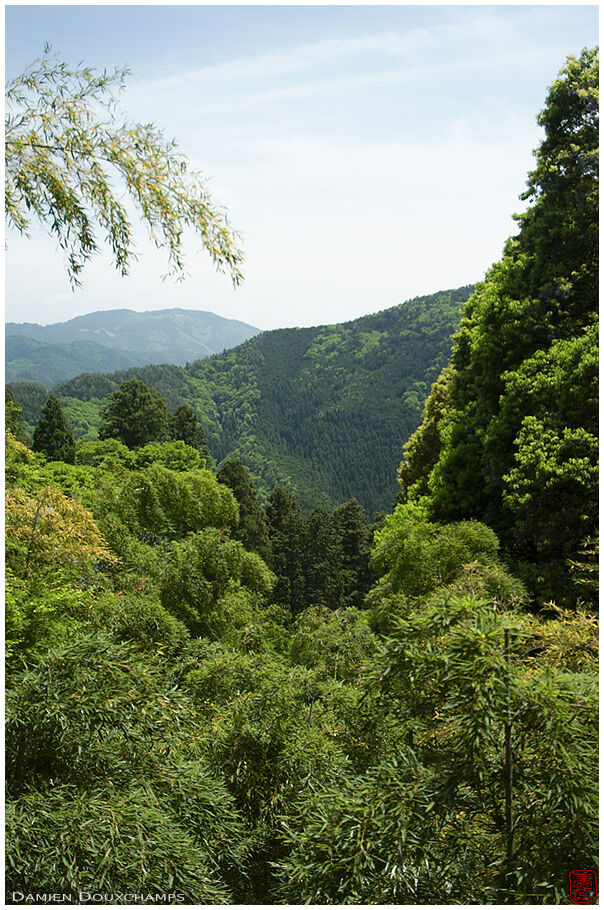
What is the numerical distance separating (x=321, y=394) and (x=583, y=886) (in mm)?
93211

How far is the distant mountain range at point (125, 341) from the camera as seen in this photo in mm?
127062

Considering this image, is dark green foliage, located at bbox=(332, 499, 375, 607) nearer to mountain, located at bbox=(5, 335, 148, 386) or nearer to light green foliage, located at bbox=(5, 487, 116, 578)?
light green foliage, located at bbox=(5, 487, 116, 578)

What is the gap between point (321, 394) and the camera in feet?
311

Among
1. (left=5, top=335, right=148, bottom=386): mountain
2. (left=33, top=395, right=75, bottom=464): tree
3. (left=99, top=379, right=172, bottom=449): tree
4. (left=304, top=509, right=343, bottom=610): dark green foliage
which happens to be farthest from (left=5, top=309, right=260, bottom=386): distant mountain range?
(left=304, top=509, right=343, bottom=610): dark green foliage

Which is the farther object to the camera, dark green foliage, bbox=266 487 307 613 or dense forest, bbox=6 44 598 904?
dark green foliage, bbox=266 487 307 613

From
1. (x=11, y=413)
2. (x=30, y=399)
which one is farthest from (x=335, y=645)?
(x=30, y=399)

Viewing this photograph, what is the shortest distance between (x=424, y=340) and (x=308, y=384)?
66.1ft

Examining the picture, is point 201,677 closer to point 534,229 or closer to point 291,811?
point 291,811

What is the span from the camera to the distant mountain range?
417 feet

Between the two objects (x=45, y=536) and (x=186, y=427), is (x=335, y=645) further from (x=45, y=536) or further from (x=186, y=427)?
(x=186, y=427)

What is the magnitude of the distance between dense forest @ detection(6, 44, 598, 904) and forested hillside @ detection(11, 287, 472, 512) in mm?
54617

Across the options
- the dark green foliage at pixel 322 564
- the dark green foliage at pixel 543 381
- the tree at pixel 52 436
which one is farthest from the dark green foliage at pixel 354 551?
the dark green foliage at pixel 543 381

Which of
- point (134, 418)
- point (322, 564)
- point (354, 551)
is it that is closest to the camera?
point (134, 418)

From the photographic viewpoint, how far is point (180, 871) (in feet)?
9.02
